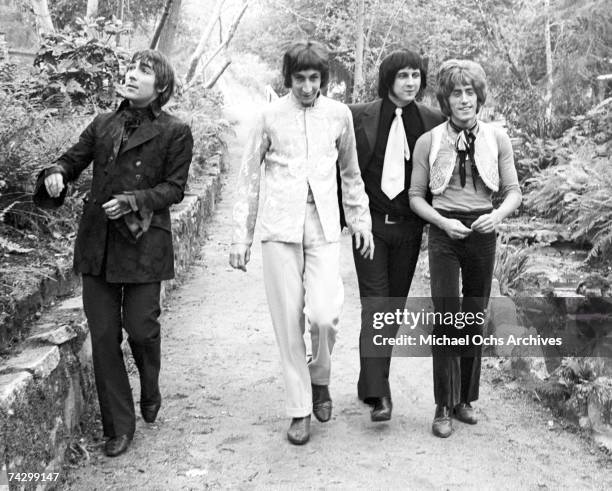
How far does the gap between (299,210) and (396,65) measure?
3.46 ft

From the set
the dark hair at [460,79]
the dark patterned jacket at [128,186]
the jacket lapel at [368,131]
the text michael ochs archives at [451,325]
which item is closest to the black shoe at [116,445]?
the dark patterned jacket at [128,186]

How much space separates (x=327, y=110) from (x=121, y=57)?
18.0 feet

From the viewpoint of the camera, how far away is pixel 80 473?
3.99 m

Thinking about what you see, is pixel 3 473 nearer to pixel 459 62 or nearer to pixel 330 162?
pixel 330 162

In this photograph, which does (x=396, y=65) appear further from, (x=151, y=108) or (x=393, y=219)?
(x=151, y=108)

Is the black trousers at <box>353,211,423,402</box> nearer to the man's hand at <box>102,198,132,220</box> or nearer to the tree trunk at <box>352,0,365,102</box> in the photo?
the man's hand at <box>102,198,132,220</box>

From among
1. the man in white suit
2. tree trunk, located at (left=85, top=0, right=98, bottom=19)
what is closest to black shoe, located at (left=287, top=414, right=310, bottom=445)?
the man in white suit

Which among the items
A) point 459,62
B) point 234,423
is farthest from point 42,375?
point 459,62

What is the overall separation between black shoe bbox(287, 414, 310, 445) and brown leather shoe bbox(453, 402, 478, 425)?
3.27 feet

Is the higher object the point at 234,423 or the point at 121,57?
the point at 121,57

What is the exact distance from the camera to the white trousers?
4.32 m

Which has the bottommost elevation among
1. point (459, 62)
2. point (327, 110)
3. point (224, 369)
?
point (224, 369)

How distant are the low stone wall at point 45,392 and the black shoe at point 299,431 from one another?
1213 millimetres

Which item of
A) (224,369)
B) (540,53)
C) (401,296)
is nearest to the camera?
(401,296)
